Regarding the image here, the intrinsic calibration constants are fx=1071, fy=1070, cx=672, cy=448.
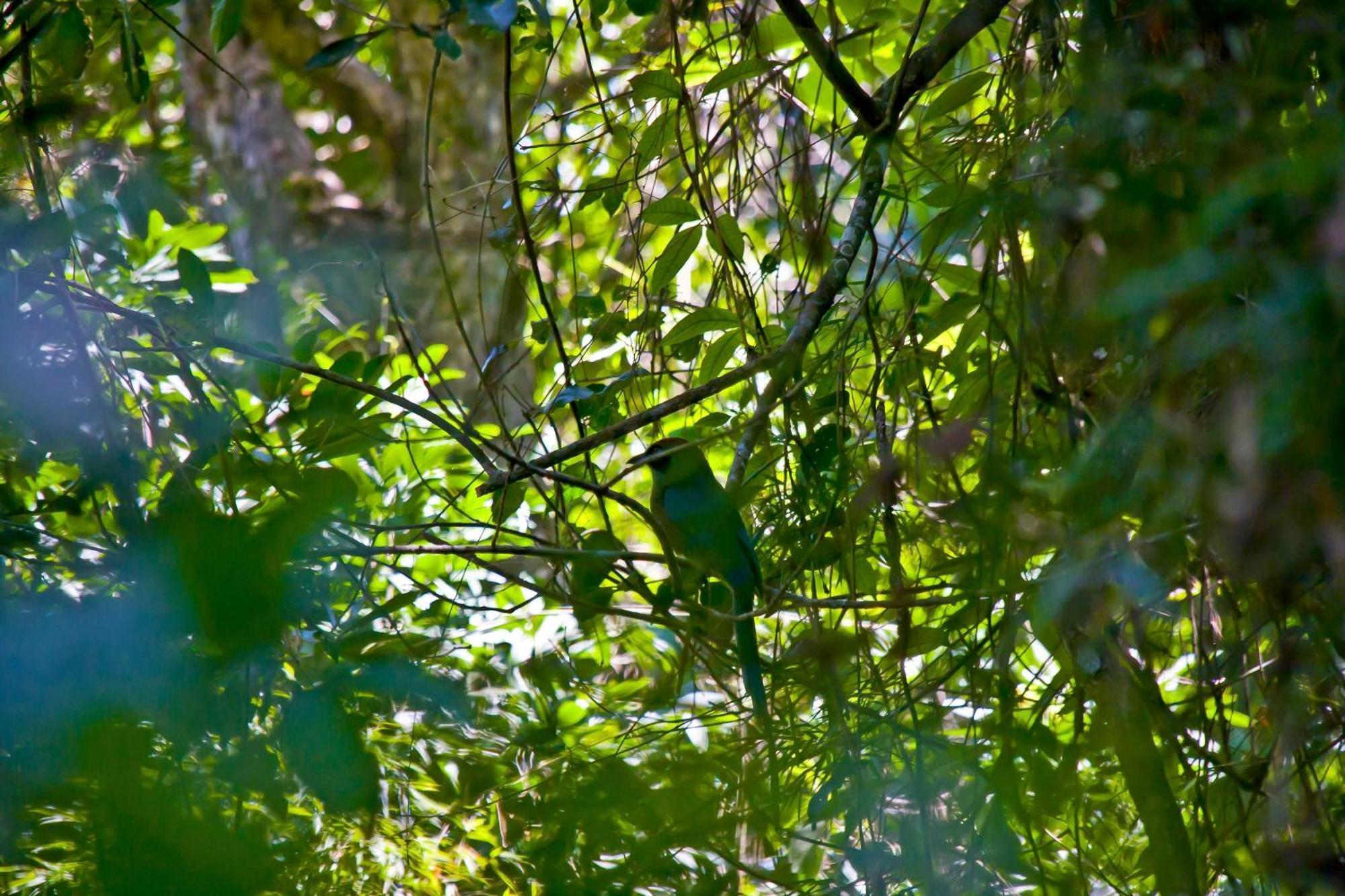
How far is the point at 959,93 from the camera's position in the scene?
1.89m

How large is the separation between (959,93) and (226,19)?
1216 millimetres

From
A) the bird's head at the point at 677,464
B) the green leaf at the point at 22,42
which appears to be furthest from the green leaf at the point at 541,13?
the bird's head at the point at 677,464

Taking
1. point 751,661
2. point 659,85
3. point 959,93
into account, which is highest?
point 659,85

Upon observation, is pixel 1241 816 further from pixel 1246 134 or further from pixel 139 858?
pixel 139 858

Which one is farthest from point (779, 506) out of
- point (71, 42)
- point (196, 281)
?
Result: point (71, 42)

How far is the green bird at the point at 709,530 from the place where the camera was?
2215 mm

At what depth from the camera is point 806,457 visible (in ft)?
6.58

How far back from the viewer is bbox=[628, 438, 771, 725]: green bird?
2.21 m

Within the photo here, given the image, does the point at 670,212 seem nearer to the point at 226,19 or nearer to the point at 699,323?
the point at 699,323

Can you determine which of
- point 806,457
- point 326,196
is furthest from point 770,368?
point 326,196

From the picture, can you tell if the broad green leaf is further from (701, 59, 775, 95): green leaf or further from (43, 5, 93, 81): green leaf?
(43, 5, 93, 81): green leaf

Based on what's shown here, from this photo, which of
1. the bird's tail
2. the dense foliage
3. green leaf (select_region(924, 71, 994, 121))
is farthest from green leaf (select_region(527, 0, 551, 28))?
the bird's tail

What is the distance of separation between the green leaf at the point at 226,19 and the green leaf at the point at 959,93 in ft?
3.79

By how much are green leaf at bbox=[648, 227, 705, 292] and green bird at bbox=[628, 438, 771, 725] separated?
1.07ft
